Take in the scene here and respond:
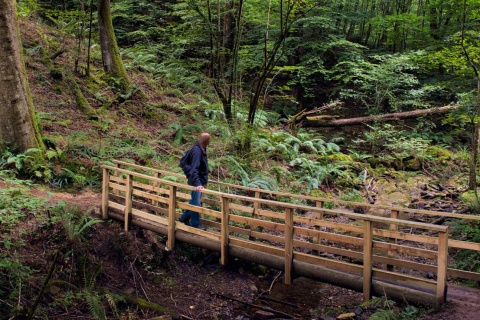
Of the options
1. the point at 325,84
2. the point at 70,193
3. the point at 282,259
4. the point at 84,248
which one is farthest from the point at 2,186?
the point at 325,84

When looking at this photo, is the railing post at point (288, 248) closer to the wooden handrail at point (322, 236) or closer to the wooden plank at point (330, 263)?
the wooden handrail at point (322, 236)

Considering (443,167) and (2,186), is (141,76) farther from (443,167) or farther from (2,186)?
(443,167)

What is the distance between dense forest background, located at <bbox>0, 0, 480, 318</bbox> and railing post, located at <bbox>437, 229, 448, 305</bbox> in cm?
307

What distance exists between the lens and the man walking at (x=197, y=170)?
6891 mm

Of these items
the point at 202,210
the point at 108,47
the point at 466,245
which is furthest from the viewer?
the point at 108,47

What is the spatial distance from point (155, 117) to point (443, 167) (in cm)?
1209

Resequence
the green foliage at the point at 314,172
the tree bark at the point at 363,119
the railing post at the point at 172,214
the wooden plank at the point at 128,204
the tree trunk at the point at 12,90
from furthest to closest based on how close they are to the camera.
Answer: the tree bark at the point at 363,119
the green foliage at the point at 314,172
the tree trunk at the point at 12,90
the wooden plank at the point at 128,204
the railing post at the point at 172,214

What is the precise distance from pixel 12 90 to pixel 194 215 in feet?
16.6

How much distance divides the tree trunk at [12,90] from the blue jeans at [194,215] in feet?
14.1

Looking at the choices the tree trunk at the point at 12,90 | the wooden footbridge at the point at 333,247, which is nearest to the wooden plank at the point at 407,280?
the wooden footbridge at the point at 333,247

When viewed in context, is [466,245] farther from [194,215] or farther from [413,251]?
[194,215]

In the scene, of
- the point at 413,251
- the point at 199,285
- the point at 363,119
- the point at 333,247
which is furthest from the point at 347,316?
the point at 363,119

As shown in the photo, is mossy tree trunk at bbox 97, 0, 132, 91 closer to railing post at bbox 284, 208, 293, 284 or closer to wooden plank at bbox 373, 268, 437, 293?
railing post at bbox 284, 208, 293, 284

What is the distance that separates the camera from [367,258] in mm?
5305
